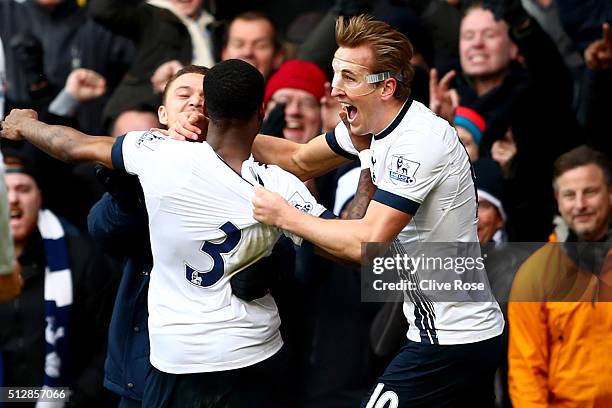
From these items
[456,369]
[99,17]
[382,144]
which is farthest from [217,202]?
[99,17]

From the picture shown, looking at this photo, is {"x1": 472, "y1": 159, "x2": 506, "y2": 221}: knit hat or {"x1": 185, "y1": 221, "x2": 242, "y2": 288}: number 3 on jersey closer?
{"x1": 185, "y1": 221, "x2": 242, "y2": 288}: number 3 on jersey

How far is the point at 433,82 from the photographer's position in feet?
24.8

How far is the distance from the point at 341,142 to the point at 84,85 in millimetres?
3399

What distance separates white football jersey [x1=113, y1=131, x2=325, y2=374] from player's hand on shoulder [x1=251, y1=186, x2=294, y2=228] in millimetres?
84

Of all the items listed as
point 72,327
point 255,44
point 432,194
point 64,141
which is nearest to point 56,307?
point 72,327

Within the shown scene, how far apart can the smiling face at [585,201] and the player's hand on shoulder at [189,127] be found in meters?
2.54

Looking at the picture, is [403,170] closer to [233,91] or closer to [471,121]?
[233,91]

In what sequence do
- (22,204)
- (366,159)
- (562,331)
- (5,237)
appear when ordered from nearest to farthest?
(5,237) → (366,159) → (562,331) → (22,204)

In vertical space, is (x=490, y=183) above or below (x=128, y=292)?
above

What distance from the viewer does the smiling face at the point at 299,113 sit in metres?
8.29

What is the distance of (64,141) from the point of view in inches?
220

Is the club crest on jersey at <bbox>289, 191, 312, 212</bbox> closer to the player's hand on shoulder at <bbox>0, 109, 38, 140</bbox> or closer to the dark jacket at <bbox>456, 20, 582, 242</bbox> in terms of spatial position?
the player's hand on shoulder at <bbox>0, 109, 38, 140</bbox>

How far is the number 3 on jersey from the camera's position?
→ 5.41 metres

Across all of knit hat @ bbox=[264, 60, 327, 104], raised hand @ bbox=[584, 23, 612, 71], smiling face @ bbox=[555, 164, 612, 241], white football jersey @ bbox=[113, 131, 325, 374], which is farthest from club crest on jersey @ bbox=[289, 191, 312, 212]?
raised hand @ bbox=[584, 23, 612, 71]
